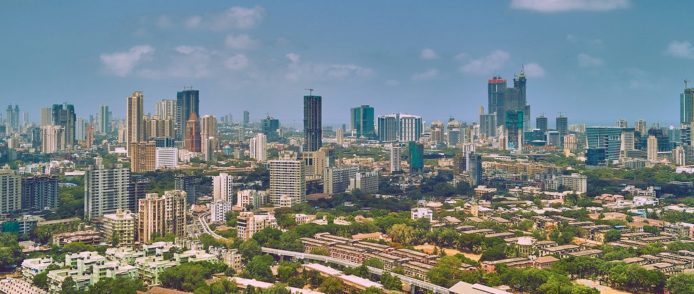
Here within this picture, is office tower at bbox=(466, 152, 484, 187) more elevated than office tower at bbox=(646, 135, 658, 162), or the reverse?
office tower at bbox=(646, 135, 658, 162)

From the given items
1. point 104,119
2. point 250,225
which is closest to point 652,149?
point 250,225

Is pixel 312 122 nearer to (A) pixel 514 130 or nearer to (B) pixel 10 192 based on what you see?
(B) pixel 10 192

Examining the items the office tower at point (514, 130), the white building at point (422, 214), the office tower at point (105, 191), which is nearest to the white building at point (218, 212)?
the office tower at point (105, 191)

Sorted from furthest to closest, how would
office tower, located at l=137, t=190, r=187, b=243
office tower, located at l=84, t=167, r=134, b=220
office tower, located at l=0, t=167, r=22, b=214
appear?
1. office tower, located at l=0, t=167, r=22, b=214
2. office tower, located at l=84, t=167, r=134, b=220
3. office tower, located at l=137, t=190, r=187, b=243

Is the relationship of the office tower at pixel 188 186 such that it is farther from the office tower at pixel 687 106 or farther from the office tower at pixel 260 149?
the office tower at pixel 687 106

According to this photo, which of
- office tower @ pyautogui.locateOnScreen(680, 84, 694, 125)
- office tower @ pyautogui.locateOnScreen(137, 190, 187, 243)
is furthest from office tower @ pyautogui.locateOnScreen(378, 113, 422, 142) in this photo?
office tower @ pyautogui.locateOnScreen(137, 190, 187, 243)

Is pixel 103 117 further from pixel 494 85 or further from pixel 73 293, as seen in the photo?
pixel 73 293

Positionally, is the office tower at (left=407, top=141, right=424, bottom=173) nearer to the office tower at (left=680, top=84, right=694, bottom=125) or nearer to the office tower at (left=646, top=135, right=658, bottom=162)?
the office tower at (left=646, top=135, right=658, bottom=162)
